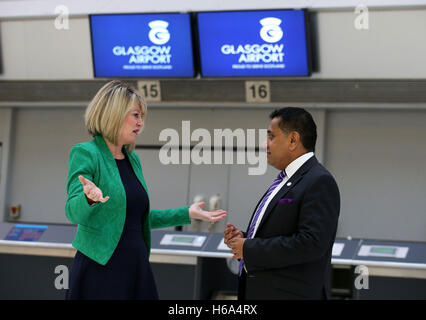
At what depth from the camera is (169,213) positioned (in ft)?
8.80

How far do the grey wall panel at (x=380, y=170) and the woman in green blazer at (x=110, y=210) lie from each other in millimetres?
3964

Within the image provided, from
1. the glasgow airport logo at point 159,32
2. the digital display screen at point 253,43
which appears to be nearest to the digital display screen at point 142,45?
the glasgow airport logo at point 159,32

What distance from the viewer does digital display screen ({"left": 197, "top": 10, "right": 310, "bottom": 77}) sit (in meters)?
5.54

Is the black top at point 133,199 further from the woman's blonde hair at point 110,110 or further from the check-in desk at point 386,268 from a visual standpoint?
the check-in desk at point 386,268

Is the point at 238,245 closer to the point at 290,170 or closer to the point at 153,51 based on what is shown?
the point at 290,170

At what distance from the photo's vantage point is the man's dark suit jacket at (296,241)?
2266 millimetres

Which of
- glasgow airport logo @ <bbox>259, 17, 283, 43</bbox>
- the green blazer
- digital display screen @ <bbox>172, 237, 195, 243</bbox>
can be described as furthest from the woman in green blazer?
→ glasgow airport logo @ <bbox>259, 17, 283, 43</bbox>

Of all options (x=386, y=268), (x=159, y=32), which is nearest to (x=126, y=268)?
(x=386, y=268)

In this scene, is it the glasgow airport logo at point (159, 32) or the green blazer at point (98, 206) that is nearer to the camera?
the green blazer at point (98, 206)

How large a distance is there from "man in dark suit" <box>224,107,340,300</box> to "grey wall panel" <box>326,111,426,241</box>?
3735mm

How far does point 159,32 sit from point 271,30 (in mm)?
1076
